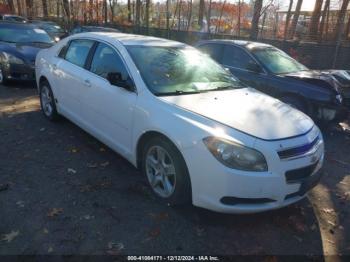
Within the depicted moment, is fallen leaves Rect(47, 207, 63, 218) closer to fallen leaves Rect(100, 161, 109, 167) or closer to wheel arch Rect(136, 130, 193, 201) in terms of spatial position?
wheel arch Rect(136, 130, 193, 201)

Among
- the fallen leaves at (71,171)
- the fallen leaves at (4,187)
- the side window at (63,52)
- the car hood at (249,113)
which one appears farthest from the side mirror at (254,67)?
the fallen leaves at (4,187)

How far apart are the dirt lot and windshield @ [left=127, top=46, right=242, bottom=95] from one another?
3.95ft

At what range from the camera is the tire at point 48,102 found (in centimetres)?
580

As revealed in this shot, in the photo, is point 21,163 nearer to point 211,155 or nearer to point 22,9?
point 211,155

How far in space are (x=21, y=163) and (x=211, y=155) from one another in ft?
8.96

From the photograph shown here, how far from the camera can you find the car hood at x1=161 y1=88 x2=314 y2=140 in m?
3.16

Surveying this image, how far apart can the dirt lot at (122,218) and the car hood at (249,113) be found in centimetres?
92

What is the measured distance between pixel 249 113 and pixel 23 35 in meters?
8.03

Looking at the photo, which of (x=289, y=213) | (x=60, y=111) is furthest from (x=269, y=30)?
(x=289, y=213)

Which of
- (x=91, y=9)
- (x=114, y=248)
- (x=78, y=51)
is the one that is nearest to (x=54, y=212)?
(x=114, y=248)

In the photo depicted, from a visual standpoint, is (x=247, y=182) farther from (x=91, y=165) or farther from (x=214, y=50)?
(x=214, y=50)

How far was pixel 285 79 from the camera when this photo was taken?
21.2 ft

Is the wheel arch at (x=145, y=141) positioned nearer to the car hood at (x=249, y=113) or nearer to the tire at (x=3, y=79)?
the car hood at (x=249, y=113)

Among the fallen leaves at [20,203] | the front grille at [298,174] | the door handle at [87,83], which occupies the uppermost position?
the door handle at [87,83]
